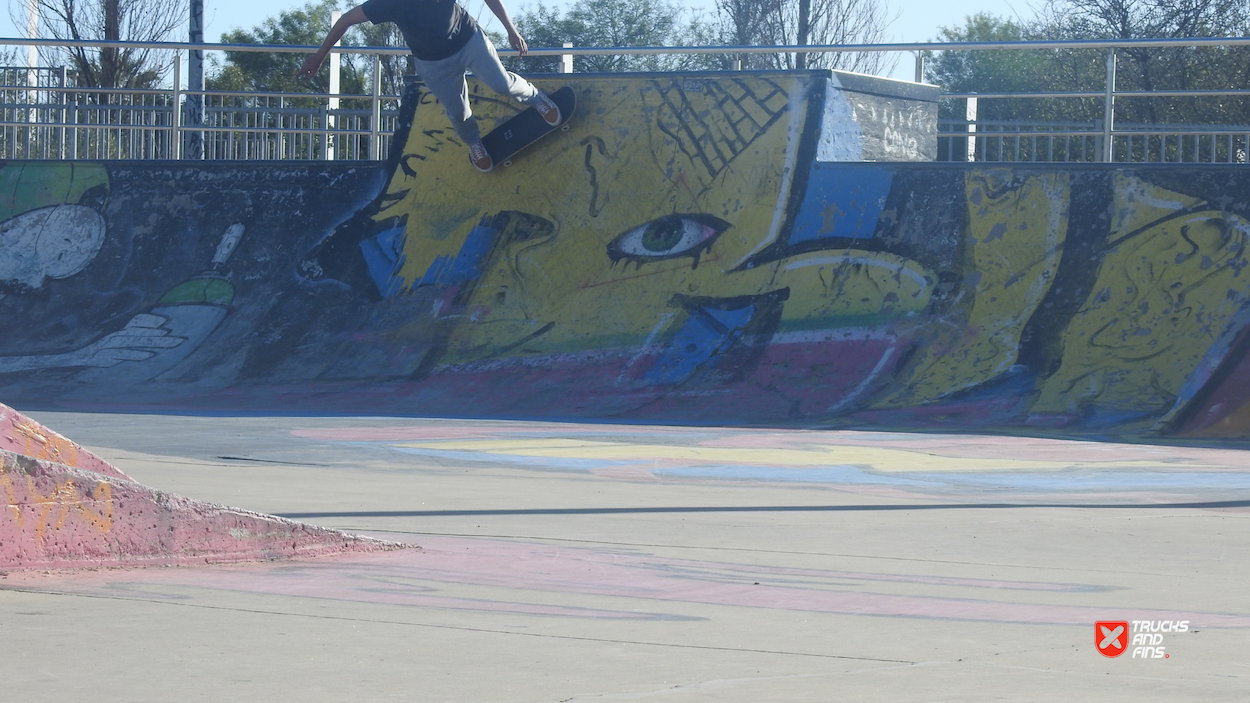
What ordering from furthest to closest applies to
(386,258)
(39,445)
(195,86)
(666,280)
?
1. (195,86)
2. (386,258)
3. (666,280)
4. (39,445)

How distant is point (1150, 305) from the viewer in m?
10.5

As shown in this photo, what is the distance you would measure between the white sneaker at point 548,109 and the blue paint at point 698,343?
7.52 feet

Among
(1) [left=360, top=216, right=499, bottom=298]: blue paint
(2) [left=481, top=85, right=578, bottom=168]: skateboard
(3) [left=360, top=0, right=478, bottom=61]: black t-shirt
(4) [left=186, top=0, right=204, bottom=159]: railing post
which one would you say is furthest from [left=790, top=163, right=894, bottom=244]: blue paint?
(4) [left=186, top=0, right=204, bottom=159]: railing post

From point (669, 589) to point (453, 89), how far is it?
793 cm

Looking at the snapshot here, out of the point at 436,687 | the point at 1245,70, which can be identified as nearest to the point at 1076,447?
the point at 436,687

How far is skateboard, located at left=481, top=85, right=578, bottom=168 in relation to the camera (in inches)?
490

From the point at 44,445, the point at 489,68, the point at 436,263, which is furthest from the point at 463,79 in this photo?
the point at 44,445

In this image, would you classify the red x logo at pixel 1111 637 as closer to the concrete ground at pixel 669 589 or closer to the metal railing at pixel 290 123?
the concrete ground at pixel 669 589

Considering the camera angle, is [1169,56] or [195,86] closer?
[195,86]

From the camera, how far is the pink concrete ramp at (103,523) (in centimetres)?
434

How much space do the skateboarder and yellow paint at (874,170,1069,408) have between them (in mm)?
4027

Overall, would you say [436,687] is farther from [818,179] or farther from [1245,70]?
[1245,70]

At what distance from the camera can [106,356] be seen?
1245 cm

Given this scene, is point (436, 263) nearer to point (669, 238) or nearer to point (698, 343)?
point (669, 238)
